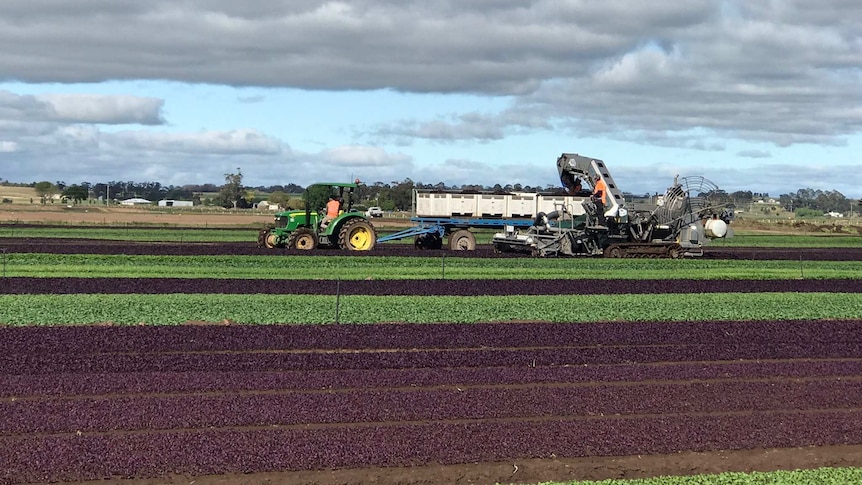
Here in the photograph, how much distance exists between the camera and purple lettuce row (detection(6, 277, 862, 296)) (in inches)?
974

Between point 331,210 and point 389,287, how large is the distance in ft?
30.8

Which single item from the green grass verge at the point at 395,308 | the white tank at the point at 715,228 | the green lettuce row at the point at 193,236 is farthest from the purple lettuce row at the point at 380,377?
the green lettuce row at the point at 193,236

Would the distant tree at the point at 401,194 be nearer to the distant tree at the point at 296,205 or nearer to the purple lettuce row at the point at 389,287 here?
the distant tree at the point at 296,205

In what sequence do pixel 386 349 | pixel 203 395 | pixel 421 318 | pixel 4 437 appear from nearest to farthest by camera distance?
pixel 4 437 → pixel 203 395 → pixel 386 349 → pixel 421 318

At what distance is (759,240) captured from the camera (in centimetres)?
5934

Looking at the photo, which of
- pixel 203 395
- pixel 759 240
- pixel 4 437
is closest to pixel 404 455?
pixel 203 395

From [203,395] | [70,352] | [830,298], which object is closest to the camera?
[203,395]

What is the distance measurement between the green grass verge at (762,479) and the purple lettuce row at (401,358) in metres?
5.68

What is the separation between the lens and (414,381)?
13828mm

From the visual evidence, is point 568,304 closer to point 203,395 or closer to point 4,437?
point 203,395

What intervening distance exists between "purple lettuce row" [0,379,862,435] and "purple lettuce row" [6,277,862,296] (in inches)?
459

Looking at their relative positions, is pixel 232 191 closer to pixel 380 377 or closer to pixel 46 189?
pixel 46 189

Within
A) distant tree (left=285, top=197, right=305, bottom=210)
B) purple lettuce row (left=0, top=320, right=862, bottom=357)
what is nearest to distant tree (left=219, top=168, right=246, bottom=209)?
distant tree (left=285, top=197, right=305, bottom=210)

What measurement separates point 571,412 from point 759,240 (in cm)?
5057
